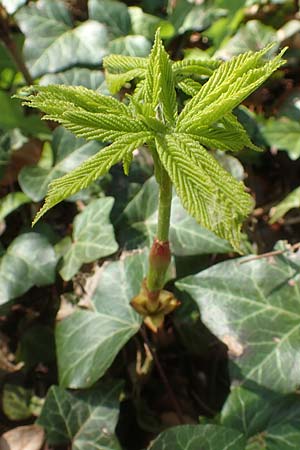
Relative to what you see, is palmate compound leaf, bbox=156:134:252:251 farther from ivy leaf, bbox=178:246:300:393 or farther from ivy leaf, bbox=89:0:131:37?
ivy leaf, bbox=89:0:131:37

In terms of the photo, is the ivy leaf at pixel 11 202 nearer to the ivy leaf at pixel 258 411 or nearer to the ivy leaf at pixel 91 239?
the ivy leaf at pixel 91 239

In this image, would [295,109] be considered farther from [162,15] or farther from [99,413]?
[99,413]

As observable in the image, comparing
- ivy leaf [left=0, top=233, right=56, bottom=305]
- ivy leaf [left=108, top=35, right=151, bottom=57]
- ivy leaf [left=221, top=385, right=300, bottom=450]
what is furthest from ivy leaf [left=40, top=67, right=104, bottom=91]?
ivy leaf [left=221, top=385, right=300, bottom=450]

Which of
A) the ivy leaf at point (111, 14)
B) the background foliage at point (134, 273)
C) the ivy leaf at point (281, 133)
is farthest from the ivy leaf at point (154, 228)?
the ivy leaf at point (111, 14)

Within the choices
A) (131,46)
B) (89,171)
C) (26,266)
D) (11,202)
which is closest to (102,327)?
(26,266)

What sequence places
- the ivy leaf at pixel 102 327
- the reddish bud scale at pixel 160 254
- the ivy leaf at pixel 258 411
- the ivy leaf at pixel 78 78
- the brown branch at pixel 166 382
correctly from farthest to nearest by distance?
the ivy leaf at pixel 78 78 < the brown branch at pixel 166 382 < the ivy leaf at pixel 102 327 < the ivy leaf at pixel 258 411 < the reddish bud scale at pixel 160 254

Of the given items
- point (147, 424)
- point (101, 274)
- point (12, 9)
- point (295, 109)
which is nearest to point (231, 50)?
point (295, 109)

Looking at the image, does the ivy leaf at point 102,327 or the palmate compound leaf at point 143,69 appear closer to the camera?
the palmate compound leaf at point 143,69
